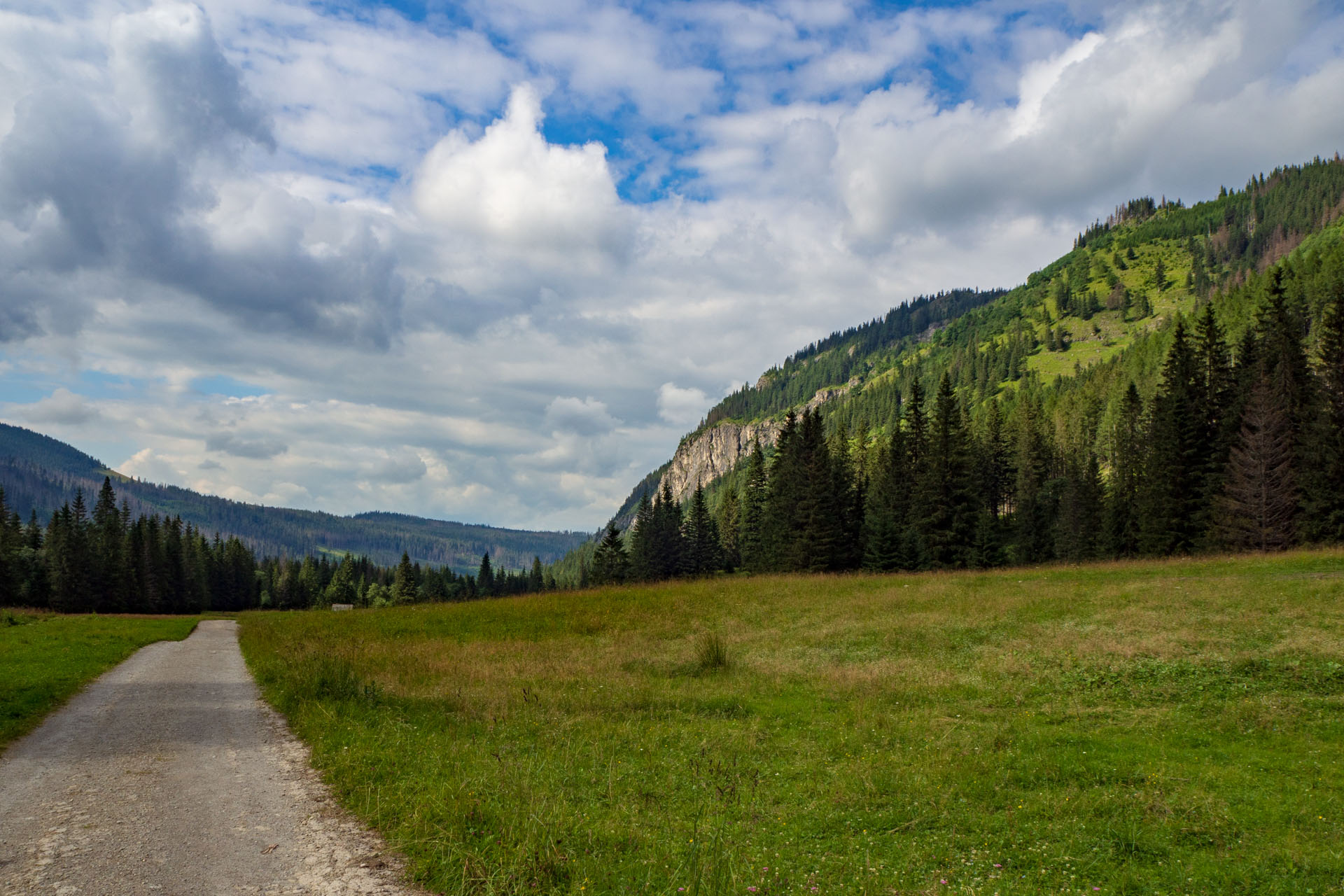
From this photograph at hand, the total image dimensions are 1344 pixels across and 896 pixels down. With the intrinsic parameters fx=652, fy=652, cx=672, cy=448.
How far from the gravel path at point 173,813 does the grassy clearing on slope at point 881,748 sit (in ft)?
2.00

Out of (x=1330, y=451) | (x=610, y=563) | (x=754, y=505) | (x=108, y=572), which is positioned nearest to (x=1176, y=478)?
(x=1330, y=451)

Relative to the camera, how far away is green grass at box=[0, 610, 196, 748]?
48.6 feet

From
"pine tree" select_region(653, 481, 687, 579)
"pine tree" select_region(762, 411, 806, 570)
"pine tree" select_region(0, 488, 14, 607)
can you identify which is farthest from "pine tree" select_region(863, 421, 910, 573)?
"pine tree" select_region(0, 488, 14, 607)

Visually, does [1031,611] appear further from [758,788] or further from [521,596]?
[521,596]

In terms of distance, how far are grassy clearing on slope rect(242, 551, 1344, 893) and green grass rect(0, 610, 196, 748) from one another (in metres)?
4.84

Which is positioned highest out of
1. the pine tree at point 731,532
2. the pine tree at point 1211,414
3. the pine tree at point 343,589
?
the pine tree at point 1211,414

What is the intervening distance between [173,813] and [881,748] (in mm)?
11414

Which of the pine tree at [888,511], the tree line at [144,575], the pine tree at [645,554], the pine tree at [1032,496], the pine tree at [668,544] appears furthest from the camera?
the pine tree at [668,544]

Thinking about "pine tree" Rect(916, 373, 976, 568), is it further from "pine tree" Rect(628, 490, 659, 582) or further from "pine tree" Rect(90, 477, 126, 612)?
"pine tree" Rect(90, 477, 126, 612)

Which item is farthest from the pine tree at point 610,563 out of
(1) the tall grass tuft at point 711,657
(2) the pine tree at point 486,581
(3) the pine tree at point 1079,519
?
(2) the pine tree at point 486,581

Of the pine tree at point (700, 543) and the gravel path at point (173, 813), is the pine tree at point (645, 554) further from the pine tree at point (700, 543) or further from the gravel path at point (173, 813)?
the gravel path at point (173, 813)

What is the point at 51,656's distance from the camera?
23.3m

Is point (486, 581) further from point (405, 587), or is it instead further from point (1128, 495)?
point (1128, 495)

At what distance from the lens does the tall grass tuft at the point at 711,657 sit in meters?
21.3
